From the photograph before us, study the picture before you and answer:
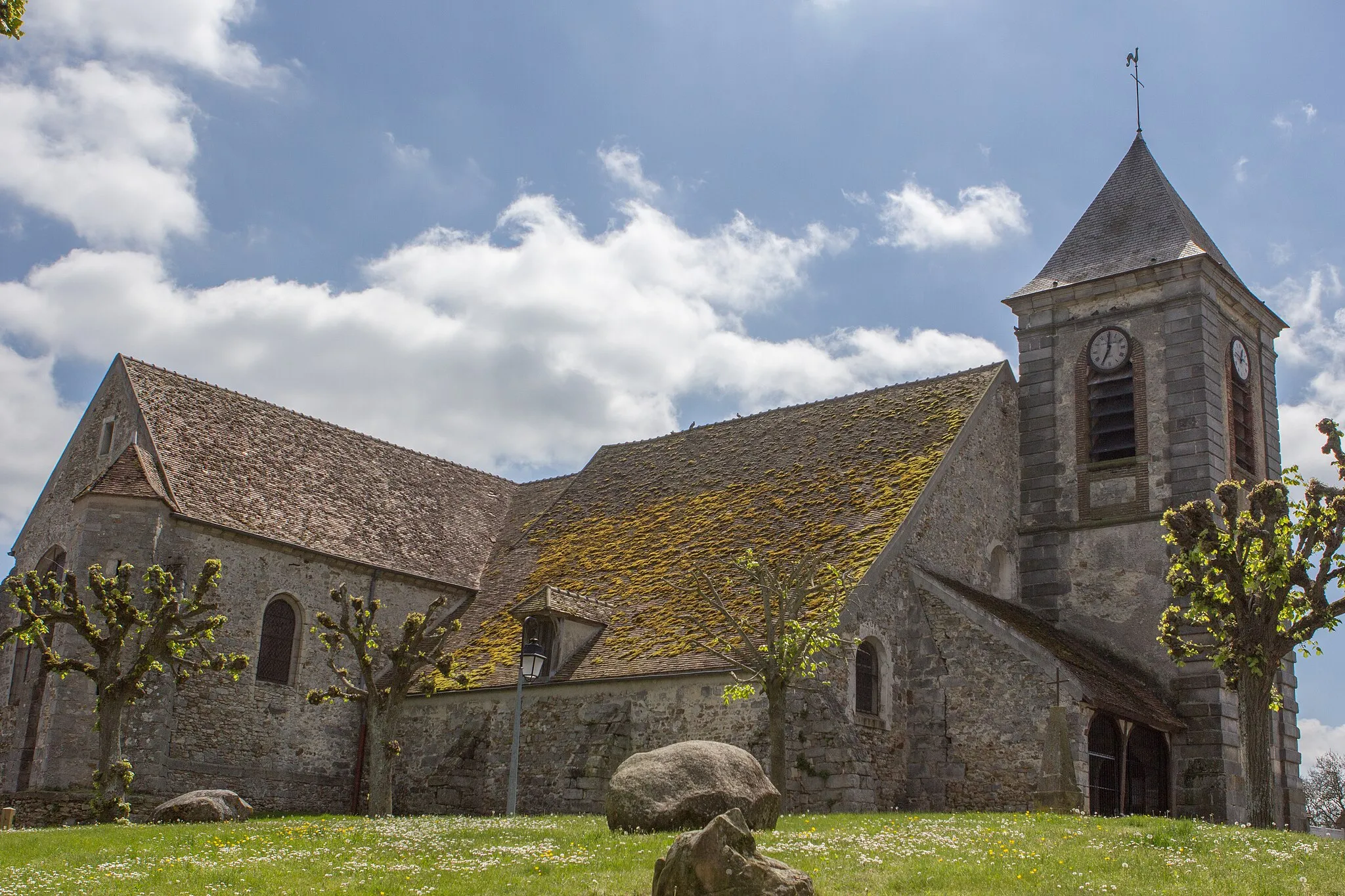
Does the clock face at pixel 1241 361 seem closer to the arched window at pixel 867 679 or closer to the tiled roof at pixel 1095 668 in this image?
the tiled roof at pixel 1095 668

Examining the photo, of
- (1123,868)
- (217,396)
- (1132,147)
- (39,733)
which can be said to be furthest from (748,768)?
(1132,147)

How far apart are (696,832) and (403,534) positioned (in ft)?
65.9

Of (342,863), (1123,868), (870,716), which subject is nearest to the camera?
(1123,868)

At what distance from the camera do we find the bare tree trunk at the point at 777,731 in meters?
18.6

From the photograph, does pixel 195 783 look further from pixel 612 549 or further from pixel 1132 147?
pixel 1132 147

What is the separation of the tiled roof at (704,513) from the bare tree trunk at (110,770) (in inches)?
260

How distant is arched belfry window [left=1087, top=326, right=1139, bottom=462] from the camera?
87.6 feet

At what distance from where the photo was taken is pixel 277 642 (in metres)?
26.2

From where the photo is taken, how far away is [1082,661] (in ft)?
76.2

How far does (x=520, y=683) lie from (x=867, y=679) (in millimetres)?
6033

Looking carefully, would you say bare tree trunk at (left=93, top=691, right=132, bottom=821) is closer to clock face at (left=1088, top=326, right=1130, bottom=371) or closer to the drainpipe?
the drainpipe

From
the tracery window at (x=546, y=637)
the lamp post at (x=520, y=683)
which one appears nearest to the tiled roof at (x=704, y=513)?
the tracery window at (x=546, y=637)

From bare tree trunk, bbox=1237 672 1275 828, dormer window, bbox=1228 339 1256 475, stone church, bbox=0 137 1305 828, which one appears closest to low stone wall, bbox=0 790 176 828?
stone church, bbox=0 137 1305 828

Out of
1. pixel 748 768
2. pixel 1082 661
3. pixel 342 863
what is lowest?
pixel 342 863
